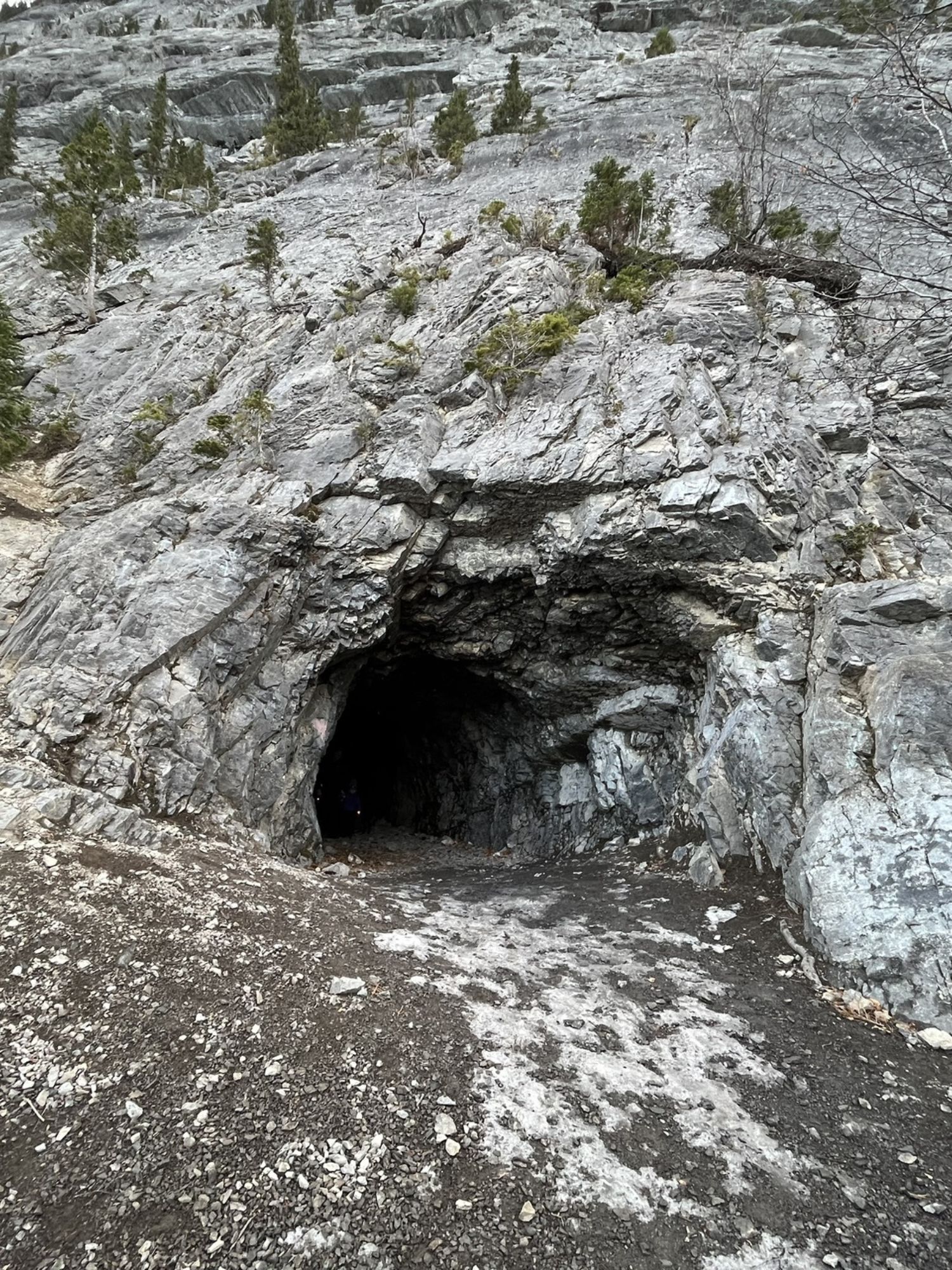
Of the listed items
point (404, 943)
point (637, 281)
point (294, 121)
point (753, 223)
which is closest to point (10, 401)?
point (404, 943)

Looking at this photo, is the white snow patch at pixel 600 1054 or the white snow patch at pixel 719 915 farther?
the white snow patch at pixel 719 915

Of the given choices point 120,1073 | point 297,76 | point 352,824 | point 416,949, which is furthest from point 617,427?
point 297,76

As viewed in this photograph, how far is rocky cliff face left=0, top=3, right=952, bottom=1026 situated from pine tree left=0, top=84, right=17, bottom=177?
29597 mm

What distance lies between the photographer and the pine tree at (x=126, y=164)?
2958cm

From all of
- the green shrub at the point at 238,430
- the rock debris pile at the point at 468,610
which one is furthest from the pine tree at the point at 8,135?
the green shrub at the point at 238,430

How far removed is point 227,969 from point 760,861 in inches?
347

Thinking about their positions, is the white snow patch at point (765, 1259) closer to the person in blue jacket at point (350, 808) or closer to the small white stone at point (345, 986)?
the small white stone at point (345, 986)

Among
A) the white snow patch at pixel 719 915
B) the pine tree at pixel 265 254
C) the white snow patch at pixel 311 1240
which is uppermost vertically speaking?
the pine tree at pixel 265 254

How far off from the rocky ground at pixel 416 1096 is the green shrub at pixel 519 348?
1443 cm

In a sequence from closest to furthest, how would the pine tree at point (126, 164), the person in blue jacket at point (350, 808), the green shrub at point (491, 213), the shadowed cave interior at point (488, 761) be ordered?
the shadowed cave interior at point (488, 761) → the green shrub at point (491, 213) → the person in blue jacket at point (350, 808) → the pine tree at point (126, 164)

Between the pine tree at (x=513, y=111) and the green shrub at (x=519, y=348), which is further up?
the pine tree at (x=513, y=111)

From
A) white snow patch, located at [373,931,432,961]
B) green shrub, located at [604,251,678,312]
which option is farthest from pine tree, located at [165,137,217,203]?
white snow patch, located at [373,931,432,961]

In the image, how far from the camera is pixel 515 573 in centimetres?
1490

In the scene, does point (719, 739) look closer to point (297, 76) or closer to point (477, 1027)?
point (477, 1027)
